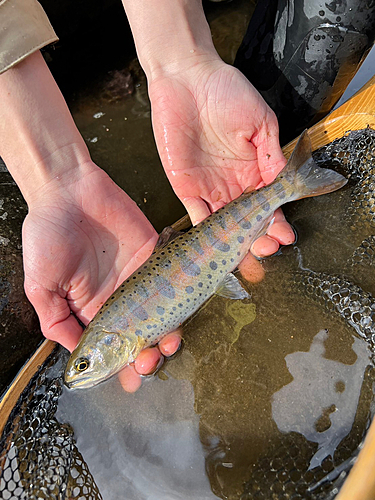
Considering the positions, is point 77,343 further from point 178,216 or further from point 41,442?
point 178,216

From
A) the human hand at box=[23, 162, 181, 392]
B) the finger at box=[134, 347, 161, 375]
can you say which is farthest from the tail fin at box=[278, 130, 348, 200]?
the finger at box=[134, 347, 161, 375]

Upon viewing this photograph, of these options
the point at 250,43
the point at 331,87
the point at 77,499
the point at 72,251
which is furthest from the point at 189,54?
the point at 77,499

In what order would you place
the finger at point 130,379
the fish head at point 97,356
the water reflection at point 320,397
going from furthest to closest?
the finger at point 130,379 < the fish head at point 97,356 < the water reflection at point 320,397

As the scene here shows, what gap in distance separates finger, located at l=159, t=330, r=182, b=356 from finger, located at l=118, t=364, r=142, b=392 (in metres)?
0.22

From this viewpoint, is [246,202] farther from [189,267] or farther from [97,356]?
[97,356]

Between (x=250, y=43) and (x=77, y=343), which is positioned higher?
(x=250, y=43)

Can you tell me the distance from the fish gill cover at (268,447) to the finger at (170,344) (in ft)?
2.06

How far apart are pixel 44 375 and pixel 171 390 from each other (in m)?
0.80

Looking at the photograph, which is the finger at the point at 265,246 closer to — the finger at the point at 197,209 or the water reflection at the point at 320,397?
the finger at the point at 197,209

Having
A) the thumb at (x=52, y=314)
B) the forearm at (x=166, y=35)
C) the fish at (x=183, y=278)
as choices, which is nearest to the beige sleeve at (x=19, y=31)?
the forearm at (x=166, y=35)

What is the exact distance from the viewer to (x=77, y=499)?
213 cm

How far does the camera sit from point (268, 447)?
2.11 metres

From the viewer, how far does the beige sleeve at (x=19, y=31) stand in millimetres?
2485

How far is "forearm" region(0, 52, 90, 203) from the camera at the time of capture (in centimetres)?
257
